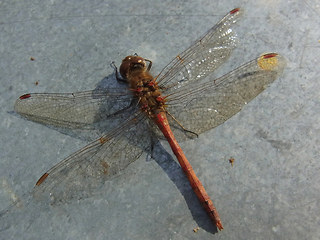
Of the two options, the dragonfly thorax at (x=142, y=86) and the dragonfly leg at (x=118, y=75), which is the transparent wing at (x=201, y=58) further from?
the dragonfly leg at (x=118, y=75)

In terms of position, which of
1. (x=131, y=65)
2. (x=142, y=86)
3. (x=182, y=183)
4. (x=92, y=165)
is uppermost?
(x=131, y=65)

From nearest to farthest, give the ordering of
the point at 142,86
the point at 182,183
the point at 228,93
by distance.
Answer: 1. the point at 182,183
2. the point at 228,93
3. the point at 142,86

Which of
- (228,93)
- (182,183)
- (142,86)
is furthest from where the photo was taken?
(142,86)

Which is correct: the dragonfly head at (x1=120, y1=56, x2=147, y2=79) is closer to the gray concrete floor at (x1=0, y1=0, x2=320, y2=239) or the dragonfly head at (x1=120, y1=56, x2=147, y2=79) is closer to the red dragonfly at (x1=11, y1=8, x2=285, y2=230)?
the red dragonfly at (x1=11, y1=8, x2=285, y2=230)

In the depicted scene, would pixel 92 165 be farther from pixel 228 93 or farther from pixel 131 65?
pixel 228 93

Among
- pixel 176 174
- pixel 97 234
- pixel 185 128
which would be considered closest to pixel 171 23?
pixel 185 128

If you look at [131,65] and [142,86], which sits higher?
[131,65]

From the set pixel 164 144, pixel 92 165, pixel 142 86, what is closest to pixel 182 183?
pixel 164 144
